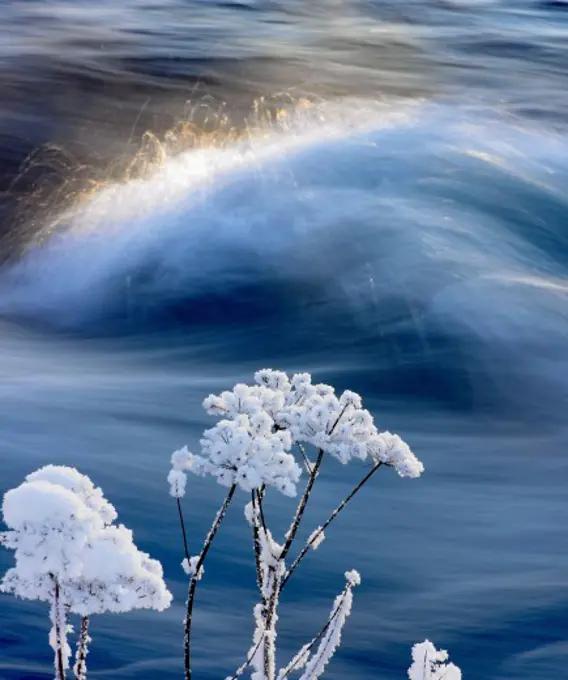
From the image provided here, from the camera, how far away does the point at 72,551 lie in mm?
1829

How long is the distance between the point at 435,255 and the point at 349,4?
18.9 m

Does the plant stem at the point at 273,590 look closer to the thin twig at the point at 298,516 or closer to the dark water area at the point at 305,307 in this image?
the thin twig at the point at 298,516

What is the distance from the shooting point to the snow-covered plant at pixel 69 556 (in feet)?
5.94

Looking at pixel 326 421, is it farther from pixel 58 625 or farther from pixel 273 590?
pixel 58 625

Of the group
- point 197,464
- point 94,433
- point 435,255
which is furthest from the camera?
point 435,255

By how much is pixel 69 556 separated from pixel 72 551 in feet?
0.04

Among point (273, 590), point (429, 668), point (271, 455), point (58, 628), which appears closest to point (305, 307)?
point (429, 668)

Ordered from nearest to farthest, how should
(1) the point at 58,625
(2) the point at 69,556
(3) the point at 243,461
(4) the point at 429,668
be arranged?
(2) the point at 69,556 < (1) the point at 58,625 < (3) the point at 243,461 < (4) the point at 429,668

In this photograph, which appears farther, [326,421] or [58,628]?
[326,421]

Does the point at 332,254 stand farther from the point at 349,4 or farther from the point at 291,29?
the point at 349,4

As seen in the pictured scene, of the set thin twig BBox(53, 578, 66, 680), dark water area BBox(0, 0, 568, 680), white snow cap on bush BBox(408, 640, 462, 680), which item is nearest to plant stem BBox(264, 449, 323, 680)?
white snow cap on bush BBox(408, 640, 462, 680)

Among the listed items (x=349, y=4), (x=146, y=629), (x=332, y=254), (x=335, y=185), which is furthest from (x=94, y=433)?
(x=349, y=4)

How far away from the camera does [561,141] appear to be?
16.1 m

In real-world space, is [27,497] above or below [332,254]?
below
